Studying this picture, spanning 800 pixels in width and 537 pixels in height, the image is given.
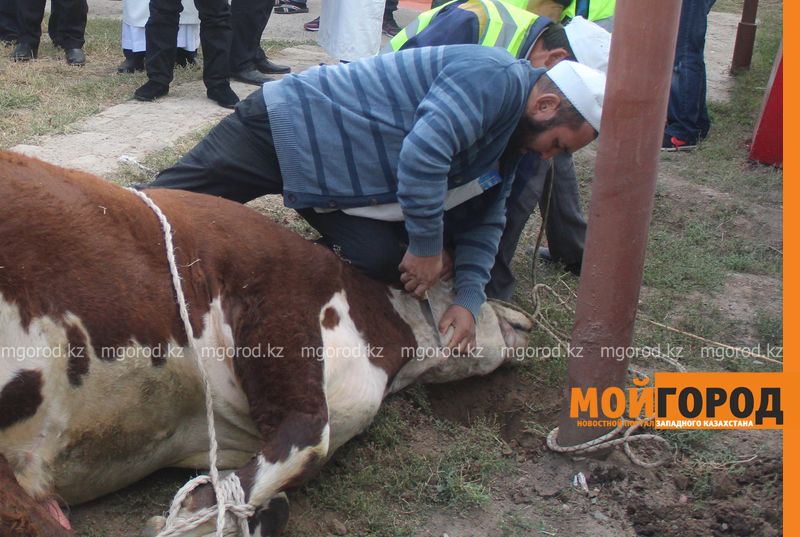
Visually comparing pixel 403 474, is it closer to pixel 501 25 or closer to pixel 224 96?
pixel 501 25

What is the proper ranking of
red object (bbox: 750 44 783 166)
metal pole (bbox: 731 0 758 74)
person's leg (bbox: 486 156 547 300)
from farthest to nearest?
metal pole (bbox: 731 0 758 74)
red object (bbox: 750 44 783 166)
person's leg (bbox: 486 156 547 300)

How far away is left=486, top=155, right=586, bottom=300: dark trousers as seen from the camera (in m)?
3.59

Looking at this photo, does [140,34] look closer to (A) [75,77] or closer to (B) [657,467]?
(A) [75,77]

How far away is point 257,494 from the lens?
2.22m

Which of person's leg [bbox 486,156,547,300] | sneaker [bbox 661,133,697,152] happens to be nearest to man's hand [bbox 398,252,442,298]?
person's leg [bbox 486,156,547,300]

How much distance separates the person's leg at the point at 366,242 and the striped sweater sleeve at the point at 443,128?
251 mm

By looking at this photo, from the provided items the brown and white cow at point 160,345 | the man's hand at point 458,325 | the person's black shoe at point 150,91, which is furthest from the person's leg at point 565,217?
the person's black shoe at point 150,91

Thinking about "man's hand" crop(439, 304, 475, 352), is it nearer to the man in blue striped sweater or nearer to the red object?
the man in blue striped sweater

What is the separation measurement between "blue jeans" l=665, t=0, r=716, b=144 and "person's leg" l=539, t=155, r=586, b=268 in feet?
7.86

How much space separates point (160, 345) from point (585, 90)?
1.40m

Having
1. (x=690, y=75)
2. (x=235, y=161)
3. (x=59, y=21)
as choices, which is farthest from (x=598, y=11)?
(x=59, y=21)

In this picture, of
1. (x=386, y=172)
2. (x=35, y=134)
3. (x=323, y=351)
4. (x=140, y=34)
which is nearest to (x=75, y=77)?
(x=140, y=34)

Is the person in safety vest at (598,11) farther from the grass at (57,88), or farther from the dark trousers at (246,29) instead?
the dark trousers at (246,29)

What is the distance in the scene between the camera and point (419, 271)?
2.86m
